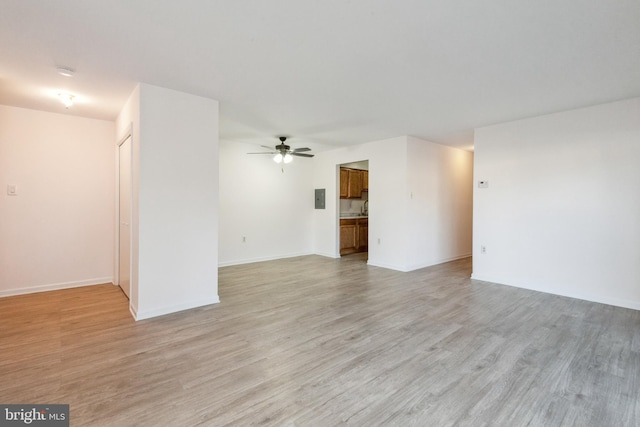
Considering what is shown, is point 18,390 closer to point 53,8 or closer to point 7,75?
point 53,8

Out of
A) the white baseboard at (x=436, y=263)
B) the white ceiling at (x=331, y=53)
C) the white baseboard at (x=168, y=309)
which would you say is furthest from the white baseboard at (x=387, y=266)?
the white baseboard at (x=168, y=309)

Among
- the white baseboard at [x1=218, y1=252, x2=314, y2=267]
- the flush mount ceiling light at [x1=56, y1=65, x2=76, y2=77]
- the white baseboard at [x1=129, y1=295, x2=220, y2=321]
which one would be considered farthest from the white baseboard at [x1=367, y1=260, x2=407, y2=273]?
the flush mount ceiling light at [x1=56, y1=65, x2=76, y2=77]

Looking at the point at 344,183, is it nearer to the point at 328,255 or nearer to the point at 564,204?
the point at 328,255

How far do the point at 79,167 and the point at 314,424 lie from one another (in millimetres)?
4886

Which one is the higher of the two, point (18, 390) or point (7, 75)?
point (7, 75)

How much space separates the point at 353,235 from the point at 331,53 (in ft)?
17.4

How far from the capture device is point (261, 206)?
6.38 metres

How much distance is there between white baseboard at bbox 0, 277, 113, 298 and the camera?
387 cm

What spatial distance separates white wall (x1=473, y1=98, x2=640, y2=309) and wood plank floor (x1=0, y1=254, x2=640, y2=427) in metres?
0.47

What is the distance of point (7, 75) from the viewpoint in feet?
9.51

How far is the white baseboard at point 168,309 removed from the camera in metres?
3.07

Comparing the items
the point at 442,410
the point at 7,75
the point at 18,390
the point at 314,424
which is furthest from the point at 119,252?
the point at 442,410

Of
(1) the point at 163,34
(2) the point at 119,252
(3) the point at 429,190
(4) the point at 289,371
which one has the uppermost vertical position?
(1) the point at 163,34

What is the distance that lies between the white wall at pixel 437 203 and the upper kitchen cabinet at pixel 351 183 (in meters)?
2.04
